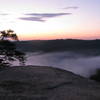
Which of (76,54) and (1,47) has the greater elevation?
(1,47)

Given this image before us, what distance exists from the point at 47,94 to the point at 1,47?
13366mm

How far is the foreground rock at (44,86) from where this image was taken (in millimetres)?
5168

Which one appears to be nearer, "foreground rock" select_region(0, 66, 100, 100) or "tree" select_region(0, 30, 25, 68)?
"foreground rock" select_region(0, 66, 100, 100)

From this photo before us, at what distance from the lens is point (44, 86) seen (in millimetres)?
5680

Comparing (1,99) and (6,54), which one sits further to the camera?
(6,54)

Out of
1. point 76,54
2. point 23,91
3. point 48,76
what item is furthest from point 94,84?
point 76,54

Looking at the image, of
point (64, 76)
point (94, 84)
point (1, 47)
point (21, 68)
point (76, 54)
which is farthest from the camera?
point (76, 54)

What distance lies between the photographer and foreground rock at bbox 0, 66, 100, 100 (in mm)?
5168

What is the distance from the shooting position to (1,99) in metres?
5.18

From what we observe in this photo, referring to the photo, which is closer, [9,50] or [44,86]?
[44,86]

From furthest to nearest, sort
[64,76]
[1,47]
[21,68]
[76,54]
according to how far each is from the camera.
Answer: [76,54]
[1,47]
[21,68]
[64,76]

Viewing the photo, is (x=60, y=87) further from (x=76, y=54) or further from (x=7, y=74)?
(x=76, y=54)

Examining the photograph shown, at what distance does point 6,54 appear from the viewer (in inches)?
725

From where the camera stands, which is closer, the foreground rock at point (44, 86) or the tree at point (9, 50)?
the foreground rock at point (44, 86)
